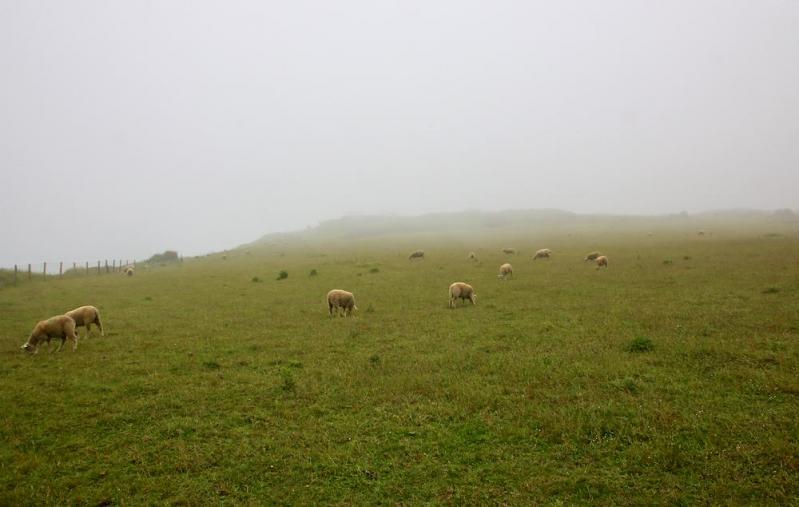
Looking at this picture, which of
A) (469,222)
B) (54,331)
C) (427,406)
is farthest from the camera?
(469,222)

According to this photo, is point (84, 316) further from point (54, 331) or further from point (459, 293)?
point (459, 293)

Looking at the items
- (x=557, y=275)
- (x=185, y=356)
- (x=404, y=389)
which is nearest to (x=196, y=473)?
(x=404, y=389)

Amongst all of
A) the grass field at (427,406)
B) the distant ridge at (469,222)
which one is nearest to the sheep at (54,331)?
the grass field at (427,406)

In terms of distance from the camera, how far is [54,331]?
678 inches

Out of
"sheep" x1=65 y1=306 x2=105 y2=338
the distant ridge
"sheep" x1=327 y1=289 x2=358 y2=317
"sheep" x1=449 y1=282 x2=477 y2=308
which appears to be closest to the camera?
"sheep" x1=65 y1=306 x2=105 y2=338

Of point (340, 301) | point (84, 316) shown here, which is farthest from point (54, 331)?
point (340, 301)

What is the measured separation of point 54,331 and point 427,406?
16.0 m

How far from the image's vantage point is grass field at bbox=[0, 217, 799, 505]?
26.6 feet

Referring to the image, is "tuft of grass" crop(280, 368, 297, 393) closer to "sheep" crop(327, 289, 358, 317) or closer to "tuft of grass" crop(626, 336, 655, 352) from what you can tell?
"sheep" crop(327, 289, 358, 317)

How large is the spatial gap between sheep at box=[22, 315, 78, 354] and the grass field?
98 centimetres

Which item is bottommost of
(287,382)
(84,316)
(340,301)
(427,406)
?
(427,406)

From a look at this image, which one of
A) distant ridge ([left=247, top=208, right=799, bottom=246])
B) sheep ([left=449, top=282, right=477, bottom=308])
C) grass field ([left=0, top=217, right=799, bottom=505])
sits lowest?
grass field ([left=0, top=217, right=799, bottom=505])

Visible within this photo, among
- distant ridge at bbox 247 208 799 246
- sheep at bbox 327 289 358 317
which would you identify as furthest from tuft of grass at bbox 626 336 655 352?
distant ridge at bbox 247 208 799 246

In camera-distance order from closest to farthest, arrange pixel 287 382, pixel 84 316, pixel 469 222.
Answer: pixel 287 382
pixel 84 316
pixel 469 222
